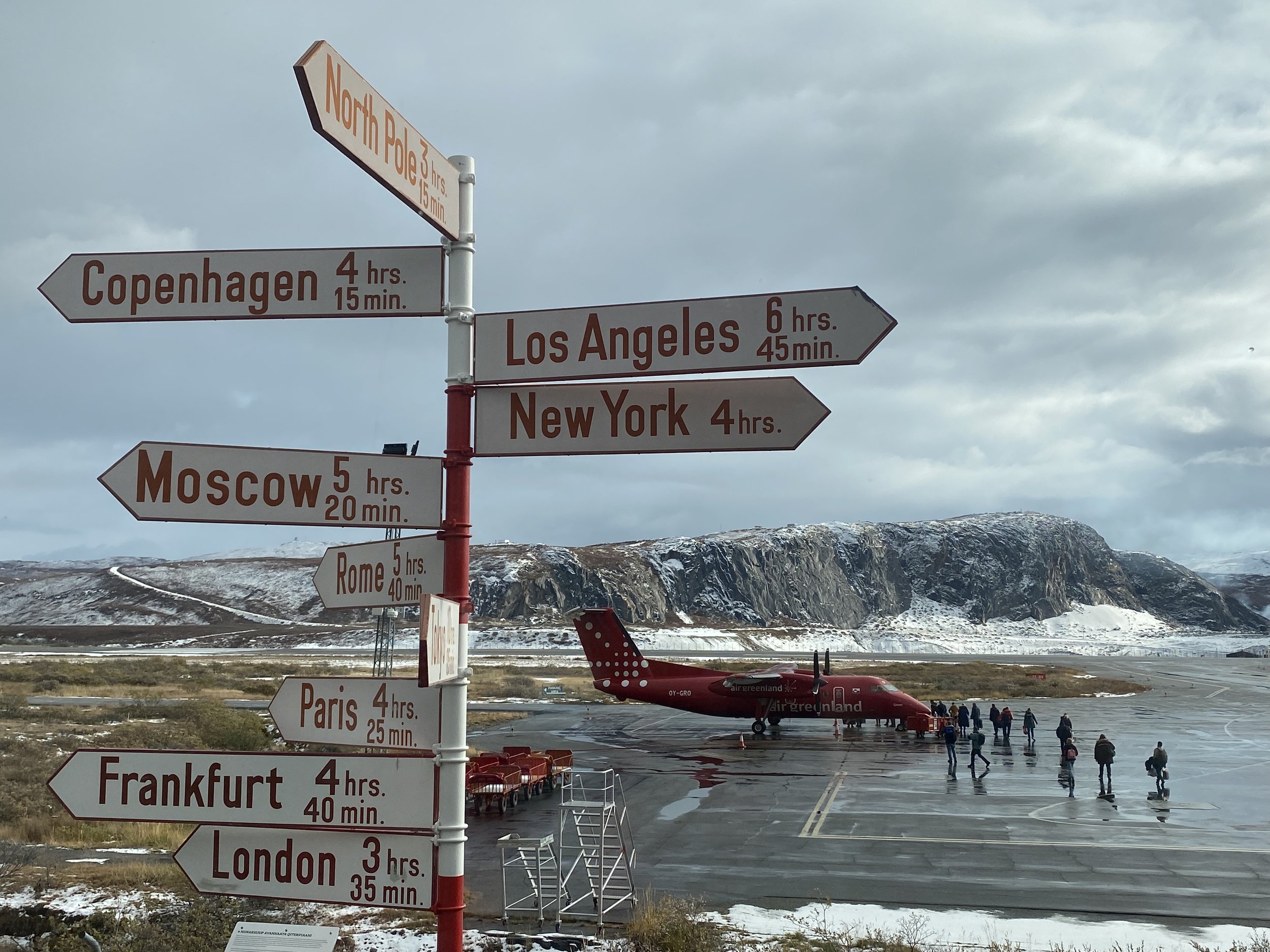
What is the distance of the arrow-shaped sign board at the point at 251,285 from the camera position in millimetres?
5203

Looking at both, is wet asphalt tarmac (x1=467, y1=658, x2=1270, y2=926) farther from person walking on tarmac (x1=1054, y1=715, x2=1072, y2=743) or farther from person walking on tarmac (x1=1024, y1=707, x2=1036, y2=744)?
person walking on tarmac (x1=1054, y1=715, x2=1072, y2=743)

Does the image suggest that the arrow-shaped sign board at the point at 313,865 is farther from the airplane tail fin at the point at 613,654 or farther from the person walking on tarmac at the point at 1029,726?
the airplane tail fin at the point at 613,654

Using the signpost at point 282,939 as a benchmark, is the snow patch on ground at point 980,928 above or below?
below

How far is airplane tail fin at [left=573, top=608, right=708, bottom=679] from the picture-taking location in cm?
3700

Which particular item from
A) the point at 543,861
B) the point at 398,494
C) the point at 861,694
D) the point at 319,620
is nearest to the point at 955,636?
the point at 319,620

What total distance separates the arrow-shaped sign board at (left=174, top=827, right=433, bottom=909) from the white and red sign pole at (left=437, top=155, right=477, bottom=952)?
13 centimetres

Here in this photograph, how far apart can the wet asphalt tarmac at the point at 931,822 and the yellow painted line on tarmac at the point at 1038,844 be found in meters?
0.06

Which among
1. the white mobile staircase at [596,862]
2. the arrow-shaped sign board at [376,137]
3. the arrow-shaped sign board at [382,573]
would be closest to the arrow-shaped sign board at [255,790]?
the arrow-shaped sign board at [382,573]

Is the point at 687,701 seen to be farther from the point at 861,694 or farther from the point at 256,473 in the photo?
the point at 256,473

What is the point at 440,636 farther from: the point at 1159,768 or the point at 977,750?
the point at 977,750

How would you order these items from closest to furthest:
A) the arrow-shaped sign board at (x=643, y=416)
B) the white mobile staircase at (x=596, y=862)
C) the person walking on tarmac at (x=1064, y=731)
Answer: the arrow-shaped sign board at (x=643, y=416) → the white mobile staircase at (x=596, y=862) → the person walking on tarmac at (x=1064, y=731)

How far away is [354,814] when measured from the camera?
4.84 m

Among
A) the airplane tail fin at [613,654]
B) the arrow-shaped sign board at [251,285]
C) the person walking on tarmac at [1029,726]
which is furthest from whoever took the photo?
the airplane tail fin at [613,654]

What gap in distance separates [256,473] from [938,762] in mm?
26880
